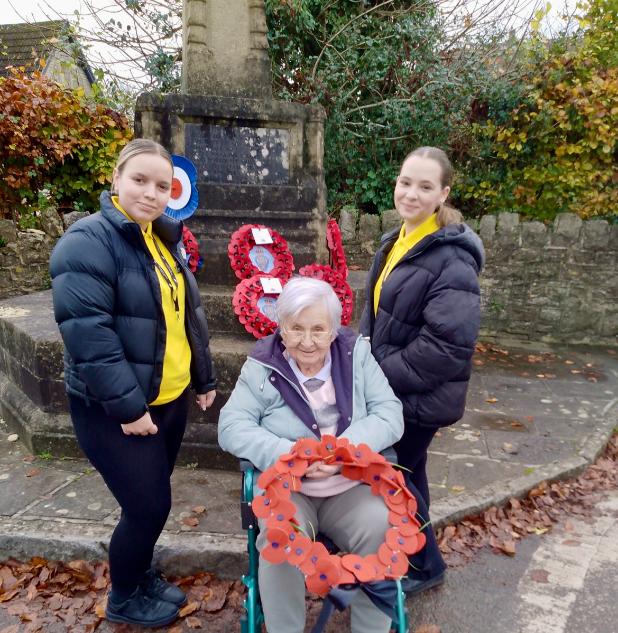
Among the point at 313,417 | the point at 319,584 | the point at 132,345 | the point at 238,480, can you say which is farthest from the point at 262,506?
the point at 238,480

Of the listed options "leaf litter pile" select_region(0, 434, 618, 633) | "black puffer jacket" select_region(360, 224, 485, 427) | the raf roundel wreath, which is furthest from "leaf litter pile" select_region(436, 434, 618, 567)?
the raf roundel wreath

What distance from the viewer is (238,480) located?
10.8ft

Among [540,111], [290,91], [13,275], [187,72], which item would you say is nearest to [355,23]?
[290,91]

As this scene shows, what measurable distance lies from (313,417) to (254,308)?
5.12 feet

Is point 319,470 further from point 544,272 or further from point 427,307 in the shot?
point 544,272

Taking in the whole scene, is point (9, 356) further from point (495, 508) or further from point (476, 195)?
point (476, 195)

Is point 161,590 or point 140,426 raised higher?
point 140,426

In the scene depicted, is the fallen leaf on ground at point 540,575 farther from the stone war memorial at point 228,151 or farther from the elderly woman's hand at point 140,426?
the stone war memorial at point 228,151

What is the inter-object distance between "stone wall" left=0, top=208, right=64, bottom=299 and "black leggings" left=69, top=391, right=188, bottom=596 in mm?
4844

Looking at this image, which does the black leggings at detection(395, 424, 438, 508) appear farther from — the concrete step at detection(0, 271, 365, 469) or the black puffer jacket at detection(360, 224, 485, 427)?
the concrete step at detection(0, 271, 365, 469)

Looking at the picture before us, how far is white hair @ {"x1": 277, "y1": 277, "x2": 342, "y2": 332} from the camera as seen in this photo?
2053 mm

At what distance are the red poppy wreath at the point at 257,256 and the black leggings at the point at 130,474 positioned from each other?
1.72 meters

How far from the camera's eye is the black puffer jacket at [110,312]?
69.9 inches

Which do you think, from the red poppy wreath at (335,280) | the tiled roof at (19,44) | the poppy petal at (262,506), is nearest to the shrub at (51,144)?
the red poppy wreath at (335,280)
